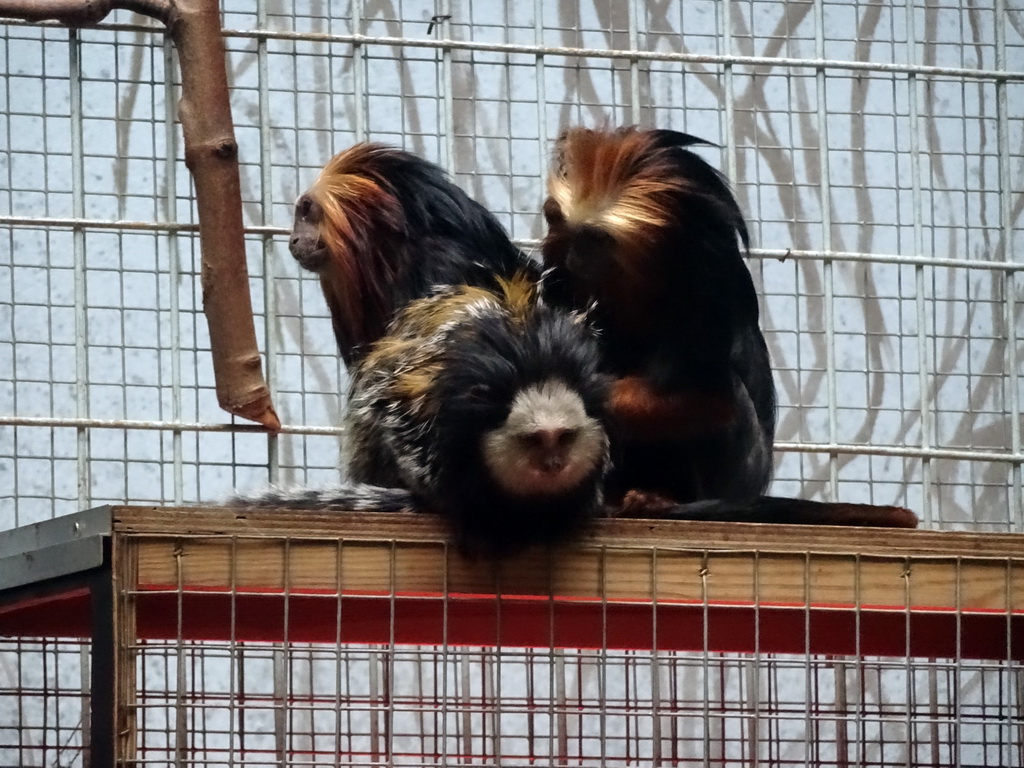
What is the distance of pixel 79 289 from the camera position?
2146 millimetres

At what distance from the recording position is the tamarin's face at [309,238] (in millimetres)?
2092

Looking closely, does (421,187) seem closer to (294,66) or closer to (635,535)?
(294,66)

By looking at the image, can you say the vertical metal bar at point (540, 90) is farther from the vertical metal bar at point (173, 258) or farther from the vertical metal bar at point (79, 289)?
the vertical metal bar at point (79, 289)

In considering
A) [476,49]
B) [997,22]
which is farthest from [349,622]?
[997,22]

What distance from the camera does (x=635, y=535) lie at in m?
1.43

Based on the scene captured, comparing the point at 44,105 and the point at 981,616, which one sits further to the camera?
the point at 44,105

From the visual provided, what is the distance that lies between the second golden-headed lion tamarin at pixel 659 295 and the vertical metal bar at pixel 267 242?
56 cm

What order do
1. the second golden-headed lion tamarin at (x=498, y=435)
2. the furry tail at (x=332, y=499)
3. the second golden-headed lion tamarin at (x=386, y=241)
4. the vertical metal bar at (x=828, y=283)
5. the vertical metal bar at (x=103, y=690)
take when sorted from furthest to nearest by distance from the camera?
the vertical metal bar at (x=828, y=283)
the second golden-headed lion tamarin at (x=386, y=241)
the furry tail at (x=332, y=499)
the second golden-headed lion tamarin at (x=498, y=435)
the vertical metal bar at (x=103, y=690)

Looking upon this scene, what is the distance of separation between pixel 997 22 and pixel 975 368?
3.00 feet

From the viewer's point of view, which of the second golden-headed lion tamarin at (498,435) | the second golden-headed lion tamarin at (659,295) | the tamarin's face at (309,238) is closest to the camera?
the second golden-headed lion tamarin at (498,435)

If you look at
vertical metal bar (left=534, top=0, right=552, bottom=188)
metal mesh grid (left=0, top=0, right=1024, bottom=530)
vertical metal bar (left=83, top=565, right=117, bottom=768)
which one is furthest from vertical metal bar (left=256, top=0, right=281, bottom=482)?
vertical metal bar (left=83, top=565, right=117, bottom=768)

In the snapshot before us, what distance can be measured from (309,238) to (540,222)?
60 centimetres

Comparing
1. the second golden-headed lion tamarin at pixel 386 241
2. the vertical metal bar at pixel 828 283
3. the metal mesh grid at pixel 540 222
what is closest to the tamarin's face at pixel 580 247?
the second golden-headed lion tamarin at pixel 386 241

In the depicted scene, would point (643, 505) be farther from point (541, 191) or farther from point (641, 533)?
point (541, 191)
